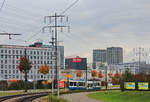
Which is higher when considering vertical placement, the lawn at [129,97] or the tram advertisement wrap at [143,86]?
the tram advertisement wrap at [143,86]

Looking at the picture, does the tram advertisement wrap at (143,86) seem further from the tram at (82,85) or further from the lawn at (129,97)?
the tram at (82,85)

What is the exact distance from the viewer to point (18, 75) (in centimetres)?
19625

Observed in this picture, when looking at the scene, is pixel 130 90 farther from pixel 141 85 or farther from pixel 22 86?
pixel 22 86

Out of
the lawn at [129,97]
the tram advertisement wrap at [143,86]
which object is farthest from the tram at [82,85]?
the lawn at [129,97]

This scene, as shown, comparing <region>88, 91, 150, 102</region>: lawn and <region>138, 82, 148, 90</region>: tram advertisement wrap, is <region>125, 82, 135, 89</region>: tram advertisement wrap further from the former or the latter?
<region>88, 91, 150, 102</region>: lawn

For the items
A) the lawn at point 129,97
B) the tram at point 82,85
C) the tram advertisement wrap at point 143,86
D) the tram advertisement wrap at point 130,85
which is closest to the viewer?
the lawn at point 129,97

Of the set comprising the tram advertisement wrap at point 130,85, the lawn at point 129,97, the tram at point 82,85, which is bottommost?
the tram at point 82,85

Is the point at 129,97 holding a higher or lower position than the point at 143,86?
lower

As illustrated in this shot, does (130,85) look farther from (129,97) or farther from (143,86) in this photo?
(129,97)

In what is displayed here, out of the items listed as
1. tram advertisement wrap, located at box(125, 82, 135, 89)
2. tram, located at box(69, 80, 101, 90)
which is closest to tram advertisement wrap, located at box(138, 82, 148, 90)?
tram advertisement wrap, located at box(125, 82, 135, 89)

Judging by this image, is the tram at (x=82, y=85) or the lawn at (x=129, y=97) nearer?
the lawn at (x=129, y=97)

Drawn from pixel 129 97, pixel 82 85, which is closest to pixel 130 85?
pixel 129 97

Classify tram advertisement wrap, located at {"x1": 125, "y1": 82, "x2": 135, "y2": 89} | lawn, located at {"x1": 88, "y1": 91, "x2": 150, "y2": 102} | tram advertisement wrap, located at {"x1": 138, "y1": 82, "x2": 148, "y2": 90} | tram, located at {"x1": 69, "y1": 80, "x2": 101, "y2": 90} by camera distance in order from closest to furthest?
lawn, located at {"x1": 88, "y1": 91, "x2": 150, "y2": 102}, tram advertisement wrap, located at {"x1": 138, "y1": 82, "x2": 148, "y2": 90}, tram advertisement wrap, located at {"x1": 125, "y1": 82, "x2": 135, "y2": 89}, tram, located at {"x1": 69, "y1": 80, "x2": 101, "y2": 90}

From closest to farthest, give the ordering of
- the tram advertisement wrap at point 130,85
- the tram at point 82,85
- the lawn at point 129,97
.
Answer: the lawn at point 129,97 → the tram advertisement wrap at point 130,85 → the tram at point 82,85
